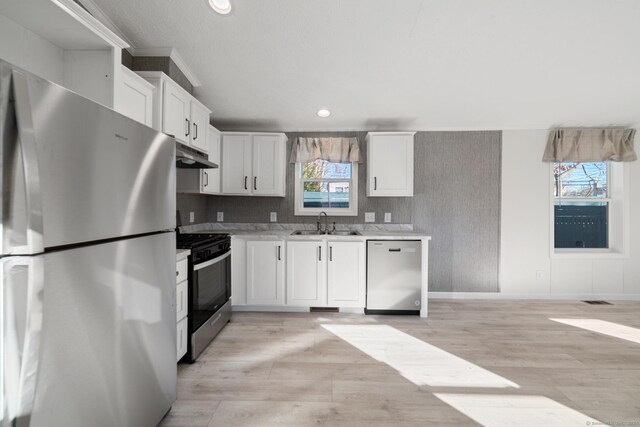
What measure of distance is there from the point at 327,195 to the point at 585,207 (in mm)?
3683

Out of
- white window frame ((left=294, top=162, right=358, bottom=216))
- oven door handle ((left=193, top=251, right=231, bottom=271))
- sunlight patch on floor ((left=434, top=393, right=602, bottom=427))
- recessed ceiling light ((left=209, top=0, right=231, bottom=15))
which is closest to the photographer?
sunlight patch on floor ((left=434, top=393, right=602, bottom=427))

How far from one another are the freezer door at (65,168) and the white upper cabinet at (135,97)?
580 millimetres

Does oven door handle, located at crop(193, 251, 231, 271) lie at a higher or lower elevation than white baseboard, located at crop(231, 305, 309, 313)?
higher

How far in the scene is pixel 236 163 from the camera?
11.6ft

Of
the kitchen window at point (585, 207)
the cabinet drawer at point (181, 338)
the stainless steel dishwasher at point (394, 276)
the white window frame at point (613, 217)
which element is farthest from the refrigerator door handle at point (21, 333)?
the kitchen window at point (585, 207)

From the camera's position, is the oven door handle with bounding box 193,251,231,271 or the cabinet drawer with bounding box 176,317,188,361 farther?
the oven door handle with bounding box 193,251,231,271

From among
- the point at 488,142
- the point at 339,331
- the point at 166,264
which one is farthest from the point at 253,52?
the point at 488,142

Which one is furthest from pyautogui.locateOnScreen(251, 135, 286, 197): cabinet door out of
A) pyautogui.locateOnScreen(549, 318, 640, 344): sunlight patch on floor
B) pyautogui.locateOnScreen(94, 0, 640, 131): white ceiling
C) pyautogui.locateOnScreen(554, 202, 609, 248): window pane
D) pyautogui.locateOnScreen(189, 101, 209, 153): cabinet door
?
pyautogui.locateOnScreen(554, 202, 609, 248): window pane

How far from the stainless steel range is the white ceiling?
5.04ft

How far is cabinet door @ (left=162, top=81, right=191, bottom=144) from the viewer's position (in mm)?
2076

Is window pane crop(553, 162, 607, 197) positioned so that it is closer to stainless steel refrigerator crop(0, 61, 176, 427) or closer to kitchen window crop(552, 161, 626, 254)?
kitchen window crop(552, 161, 626, 254)

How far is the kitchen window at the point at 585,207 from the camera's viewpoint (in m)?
3.90

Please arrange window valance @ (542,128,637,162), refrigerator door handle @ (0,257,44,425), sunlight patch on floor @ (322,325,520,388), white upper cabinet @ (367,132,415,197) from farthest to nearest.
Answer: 1. window valance @ (542,128,637,162)
2. white upper cabinet @ (367,132,415,197)
3. sunlight patch on floor @ (322,325,520,388)
4. refrigerator door handle @ (0,257,44,425)

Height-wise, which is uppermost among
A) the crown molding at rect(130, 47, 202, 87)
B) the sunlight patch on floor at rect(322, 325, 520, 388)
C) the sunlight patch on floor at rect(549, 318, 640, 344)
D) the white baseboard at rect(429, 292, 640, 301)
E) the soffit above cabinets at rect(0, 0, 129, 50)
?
the crown molding at rect(130, 47, 202, 87)
